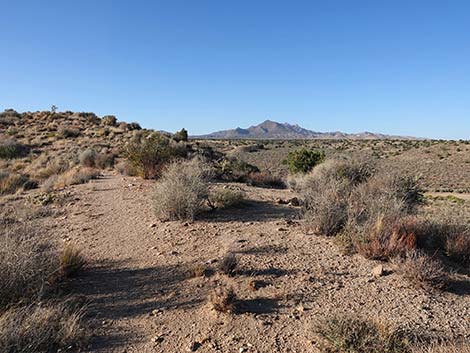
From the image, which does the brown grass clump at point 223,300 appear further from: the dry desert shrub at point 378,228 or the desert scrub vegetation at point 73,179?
the desert scrub vegetation at point 73,179

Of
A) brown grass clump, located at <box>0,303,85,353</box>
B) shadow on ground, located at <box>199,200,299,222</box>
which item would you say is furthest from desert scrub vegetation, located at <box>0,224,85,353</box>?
shadow on ground, located at <box>199,200,299,222</box>

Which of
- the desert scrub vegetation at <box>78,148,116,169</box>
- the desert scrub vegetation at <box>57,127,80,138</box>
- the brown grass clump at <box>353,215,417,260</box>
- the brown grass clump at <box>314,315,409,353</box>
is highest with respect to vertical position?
the desert scrub vegetation at <box>57,127,80,138</box>

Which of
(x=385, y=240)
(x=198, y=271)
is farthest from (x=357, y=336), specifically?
(x=385, y=240)

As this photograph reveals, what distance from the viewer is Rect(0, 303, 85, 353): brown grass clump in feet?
11.6

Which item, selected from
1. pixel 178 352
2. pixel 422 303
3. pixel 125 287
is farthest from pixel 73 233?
pixel 422 303

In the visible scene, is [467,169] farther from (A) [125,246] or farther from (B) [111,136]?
(A) [125,246]

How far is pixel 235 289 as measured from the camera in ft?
17.3

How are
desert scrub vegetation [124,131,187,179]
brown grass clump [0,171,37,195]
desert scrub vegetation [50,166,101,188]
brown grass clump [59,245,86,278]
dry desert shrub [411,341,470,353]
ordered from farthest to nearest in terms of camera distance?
desert scrub vegetation [124,131,187,179], desert scrub vegetation [50,166,101,188], brown grass clump [0,171,37,195], brown grass clump [59,245,86,278], dry desert shrub [411,341,470,353]

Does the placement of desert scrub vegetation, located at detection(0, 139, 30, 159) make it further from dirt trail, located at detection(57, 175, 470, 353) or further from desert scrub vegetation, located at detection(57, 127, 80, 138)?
dirt trail, located at detection(57, 175, 470, 353)

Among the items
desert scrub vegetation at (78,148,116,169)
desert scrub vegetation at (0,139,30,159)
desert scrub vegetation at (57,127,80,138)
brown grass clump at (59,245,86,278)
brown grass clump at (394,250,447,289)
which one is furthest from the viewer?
desert scrub vegetation at (57,127,80,138)

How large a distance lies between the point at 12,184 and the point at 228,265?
1192 centimetres

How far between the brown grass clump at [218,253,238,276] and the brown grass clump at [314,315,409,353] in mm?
1885

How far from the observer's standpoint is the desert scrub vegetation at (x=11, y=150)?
24.2 m

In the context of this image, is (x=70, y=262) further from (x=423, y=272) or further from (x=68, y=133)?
(x=68, y=133)
